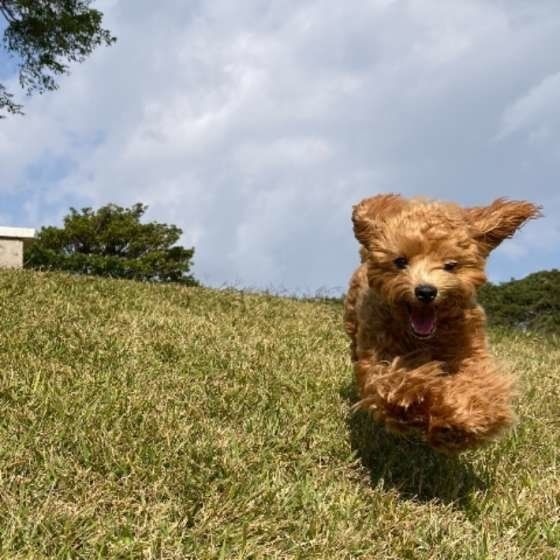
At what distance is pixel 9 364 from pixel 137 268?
732 inches

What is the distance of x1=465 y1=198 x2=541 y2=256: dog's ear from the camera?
15.5ft

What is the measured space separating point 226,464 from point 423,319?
1224 mm

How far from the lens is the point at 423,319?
4309 mm

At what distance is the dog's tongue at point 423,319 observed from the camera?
14.1 ft

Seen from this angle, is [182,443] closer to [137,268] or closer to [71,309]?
[71,309]

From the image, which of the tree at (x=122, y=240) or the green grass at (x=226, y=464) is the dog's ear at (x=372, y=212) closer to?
the green grass at (x=226, y=464)

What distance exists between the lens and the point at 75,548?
3.20m

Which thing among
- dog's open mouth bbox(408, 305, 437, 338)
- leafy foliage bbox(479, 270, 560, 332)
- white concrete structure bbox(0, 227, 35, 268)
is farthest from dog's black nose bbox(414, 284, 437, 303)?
white concrete structure bbox(0, 227, 35, 268)

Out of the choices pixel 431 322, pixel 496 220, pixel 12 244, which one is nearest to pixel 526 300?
pixel 12 244

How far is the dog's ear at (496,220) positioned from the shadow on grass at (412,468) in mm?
1237

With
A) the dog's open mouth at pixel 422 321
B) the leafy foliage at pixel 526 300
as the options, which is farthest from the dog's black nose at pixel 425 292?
the leafy foliage at pixel 526 300

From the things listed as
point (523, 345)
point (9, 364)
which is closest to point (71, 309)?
point (9, 364)

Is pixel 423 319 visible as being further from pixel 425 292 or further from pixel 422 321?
pixel 425 292

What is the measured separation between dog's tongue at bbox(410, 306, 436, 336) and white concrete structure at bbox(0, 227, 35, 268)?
15591mm
